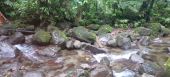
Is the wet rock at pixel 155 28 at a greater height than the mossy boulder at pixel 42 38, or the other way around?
the mossy boulder at pixel 42 38

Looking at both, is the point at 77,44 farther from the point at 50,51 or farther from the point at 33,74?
the point at 33,74

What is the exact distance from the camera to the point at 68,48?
9.67m

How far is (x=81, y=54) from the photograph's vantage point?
9289mm

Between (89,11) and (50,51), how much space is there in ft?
14.1

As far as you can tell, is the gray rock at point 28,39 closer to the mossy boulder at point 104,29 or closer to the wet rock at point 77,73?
the mossy boulder at point 104,29

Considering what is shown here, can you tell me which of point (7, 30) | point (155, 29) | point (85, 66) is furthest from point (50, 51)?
point (155, 29)

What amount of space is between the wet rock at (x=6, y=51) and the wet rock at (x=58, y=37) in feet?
4.95

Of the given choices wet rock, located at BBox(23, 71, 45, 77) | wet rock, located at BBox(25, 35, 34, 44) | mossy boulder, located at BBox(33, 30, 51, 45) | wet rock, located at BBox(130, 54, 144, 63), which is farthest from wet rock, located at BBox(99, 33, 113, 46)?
wet rock, located at BBox(23, 71, 45, 77)

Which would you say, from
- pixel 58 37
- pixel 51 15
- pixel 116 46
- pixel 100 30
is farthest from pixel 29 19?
pixel 116 46

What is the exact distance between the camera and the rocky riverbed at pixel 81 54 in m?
7.41

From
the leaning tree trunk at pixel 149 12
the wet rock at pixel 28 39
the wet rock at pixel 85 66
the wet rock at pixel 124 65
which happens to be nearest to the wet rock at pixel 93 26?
the wet rock at pixel 28 39

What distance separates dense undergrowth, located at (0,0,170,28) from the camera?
1139 centimetres

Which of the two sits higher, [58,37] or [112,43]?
[58,37]

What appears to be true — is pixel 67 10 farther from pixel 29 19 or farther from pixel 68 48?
pixel 68 48
